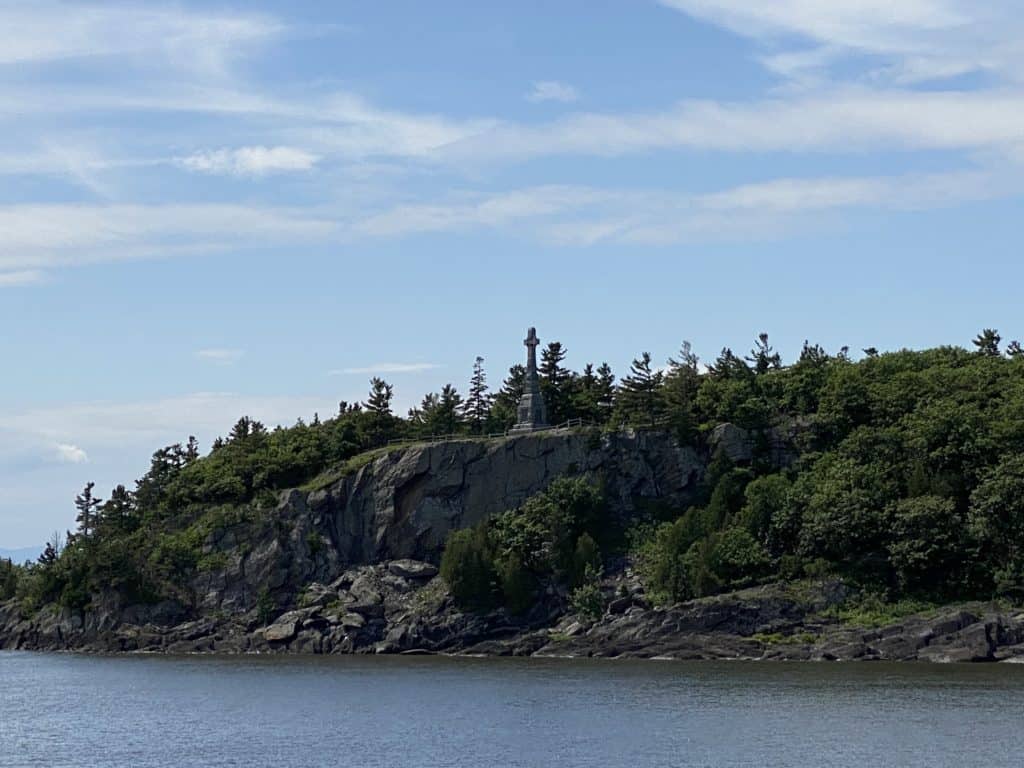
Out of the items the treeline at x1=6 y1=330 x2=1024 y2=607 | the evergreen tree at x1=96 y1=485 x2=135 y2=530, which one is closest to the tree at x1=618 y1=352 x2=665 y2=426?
the treeline at x1=6 y1=330 x2=1024 y2=607

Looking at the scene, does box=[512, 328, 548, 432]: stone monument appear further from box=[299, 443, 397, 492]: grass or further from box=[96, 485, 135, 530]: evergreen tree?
box=[96, 485, 135, 530]: evergreen tree

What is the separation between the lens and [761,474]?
125062 mm

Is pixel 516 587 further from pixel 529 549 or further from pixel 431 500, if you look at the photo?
pixel 431 500

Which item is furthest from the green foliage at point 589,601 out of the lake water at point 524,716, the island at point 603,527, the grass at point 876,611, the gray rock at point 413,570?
the grass at point 876,611

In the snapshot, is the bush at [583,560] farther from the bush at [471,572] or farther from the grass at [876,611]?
the grass at [876,611]

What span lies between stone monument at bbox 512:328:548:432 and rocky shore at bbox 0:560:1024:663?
610 inches

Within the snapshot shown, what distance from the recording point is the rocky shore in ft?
328

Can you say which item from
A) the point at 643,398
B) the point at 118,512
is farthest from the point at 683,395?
the point at 118,512

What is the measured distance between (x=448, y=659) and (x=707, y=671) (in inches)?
907

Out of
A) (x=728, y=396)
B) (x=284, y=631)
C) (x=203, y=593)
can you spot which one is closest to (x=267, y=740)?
(x=284, y=631)

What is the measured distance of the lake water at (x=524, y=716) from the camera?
65812 millimetres

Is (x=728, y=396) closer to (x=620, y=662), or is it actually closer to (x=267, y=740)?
(x=620, y=662)

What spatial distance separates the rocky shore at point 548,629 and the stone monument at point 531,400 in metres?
15.5

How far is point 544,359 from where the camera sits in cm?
14050
